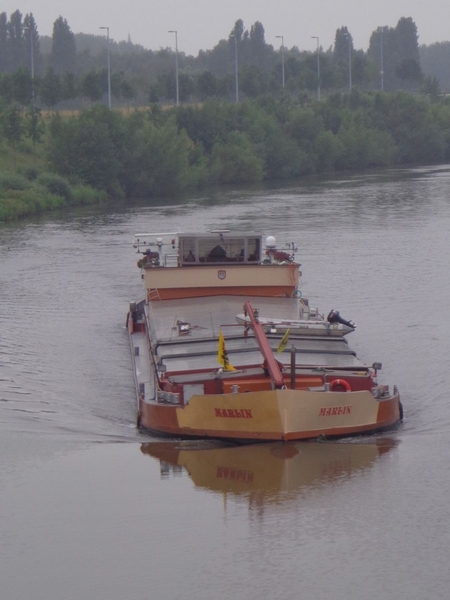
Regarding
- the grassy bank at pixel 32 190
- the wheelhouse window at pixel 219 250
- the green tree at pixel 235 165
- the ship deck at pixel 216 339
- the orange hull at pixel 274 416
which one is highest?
the green tree at pixel 235 165

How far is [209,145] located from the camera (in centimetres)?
6938

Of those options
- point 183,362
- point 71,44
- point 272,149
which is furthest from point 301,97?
point 183,362

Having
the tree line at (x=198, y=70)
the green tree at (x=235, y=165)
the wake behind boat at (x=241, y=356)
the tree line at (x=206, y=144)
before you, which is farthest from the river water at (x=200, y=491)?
the tree line at (x=198, y=70)

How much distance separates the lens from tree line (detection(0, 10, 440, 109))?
7325cm

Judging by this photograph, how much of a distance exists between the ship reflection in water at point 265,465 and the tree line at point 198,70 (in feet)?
187

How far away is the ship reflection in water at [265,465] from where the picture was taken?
13.2m

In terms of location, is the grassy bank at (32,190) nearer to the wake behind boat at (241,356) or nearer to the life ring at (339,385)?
the wake behind boat at (241,356)

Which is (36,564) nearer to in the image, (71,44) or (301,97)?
(301,97)

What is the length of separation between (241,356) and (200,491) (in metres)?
2.70

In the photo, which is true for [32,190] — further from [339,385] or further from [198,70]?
[198,70]

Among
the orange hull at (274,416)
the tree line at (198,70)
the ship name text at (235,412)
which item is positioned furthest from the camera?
the tree line at (198,70)

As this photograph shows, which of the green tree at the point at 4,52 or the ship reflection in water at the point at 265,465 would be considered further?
the green tree at the point at 4,52

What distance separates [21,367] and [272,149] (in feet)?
171

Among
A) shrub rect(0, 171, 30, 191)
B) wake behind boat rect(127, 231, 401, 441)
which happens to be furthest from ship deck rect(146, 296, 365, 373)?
shrub rect(0, 171, 30, 191)
